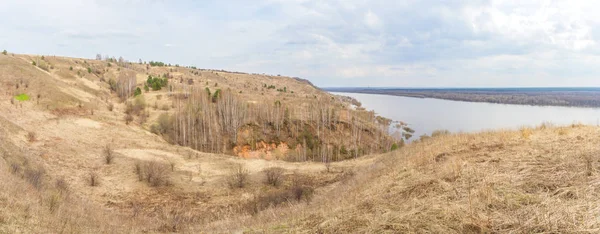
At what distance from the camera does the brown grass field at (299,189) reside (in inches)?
198

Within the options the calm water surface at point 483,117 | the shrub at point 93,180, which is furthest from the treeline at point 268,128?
the shrub at point 93,180

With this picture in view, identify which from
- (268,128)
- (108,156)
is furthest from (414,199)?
(268,128)

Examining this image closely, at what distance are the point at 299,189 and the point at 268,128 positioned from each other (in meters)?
36.2

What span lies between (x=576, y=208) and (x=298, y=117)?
50851 millimetres

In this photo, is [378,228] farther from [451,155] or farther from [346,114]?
[346,114]

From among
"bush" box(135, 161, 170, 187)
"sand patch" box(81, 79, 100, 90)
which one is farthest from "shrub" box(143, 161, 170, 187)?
"sand patch" box(81, 79, 100, 90)

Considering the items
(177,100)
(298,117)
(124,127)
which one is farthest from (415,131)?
(124,127)

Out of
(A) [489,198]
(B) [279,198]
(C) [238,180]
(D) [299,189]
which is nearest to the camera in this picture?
(A) [489,198]

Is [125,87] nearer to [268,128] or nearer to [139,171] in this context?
[268,128]

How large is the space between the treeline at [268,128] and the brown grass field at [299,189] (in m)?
19.4

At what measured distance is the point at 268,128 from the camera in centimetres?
5150

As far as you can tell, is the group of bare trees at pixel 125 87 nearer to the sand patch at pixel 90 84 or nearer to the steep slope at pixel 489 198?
the sand patch at pixel 90 84

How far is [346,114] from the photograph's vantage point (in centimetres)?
6091

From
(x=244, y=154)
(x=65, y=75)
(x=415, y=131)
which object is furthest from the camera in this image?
(x=415, y=131)
